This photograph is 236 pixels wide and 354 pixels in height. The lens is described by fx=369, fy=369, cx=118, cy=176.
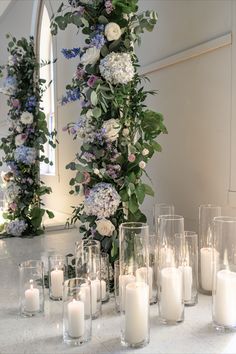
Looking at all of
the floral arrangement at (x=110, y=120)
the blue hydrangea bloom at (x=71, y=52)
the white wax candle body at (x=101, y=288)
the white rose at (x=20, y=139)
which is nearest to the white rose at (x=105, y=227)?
the floral arrangement at (x=110, y=120)

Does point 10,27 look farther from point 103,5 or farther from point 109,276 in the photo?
point 109,276

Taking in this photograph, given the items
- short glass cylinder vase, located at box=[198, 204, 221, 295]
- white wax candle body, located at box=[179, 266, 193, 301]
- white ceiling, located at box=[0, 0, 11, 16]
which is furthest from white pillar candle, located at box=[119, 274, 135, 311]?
white ceiling, located at box=[0, 0, 11, 16]

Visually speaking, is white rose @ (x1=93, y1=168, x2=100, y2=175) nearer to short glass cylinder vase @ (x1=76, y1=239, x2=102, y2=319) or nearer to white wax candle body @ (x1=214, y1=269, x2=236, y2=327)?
short glass cylinder vase @ (x1=76, y1=239, x2=102, y2=319)

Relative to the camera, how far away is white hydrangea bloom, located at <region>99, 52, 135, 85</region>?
60.3 inches

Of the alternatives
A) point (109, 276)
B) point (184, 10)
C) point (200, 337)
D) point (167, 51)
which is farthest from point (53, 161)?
point (200, 337)

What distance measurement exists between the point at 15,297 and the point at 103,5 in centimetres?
130

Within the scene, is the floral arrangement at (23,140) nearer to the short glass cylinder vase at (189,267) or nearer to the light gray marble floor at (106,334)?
the light gray marble floor at (106,334)

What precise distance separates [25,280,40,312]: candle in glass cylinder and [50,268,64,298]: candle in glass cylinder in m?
0.12

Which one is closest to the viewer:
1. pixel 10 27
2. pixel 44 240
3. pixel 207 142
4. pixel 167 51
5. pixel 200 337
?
pixel 200 337

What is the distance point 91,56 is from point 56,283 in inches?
37.6

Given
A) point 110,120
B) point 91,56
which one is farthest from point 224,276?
point 91,56

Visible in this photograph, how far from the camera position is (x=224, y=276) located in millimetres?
1228

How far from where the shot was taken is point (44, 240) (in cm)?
279

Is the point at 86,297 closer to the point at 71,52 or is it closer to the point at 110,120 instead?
the point at 110,120
